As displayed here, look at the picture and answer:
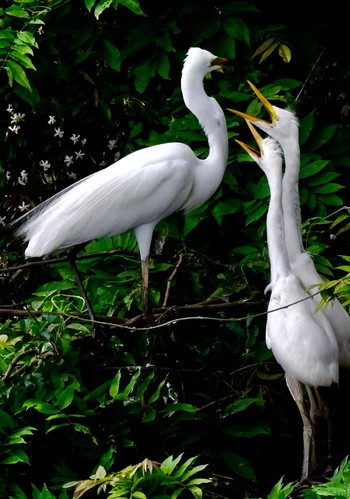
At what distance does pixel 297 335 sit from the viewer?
3.59 m

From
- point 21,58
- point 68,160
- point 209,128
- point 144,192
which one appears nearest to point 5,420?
point 144,192

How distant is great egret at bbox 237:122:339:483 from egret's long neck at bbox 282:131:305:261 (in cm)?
22

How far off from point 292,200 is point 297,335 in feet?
2.22

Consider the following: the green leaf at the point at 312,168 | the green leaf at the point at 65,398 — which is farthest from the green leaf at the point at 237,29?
the green leaf at the point at 65,398

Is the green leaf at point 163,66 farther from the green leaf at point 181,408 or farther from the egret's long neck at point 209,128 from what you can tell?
the green leaf at point 181,408

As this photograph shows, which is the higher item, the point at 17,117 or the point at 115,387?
the point at 17,117

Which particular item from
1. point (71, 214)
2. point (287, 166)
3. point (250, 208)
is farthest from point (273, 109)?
point (71, 214)

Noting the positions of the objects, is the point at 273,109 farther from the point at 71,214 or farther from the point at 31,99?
the point at 31,99

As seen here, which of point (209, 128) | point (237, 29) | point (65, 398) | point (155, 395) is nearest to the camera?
point (65, 398)

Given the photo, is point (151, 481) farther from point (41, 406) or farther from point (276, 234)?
point (276, 234)

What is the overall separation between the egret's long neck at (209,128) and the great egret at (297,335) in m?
0.49

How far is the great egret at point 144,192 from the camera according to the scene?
415cm

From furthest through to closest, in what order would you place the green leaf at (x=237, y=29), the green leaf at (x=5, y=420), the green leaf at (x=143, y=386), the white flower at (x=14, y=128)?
the white flower at (x=14, y=128) < the green leaf at (x=237, y=29) < the green leaf at (x=143, y=386) < the green leaf at (x=5, y=420)

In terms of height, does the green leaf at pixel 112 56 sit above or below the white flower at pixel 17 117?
above
